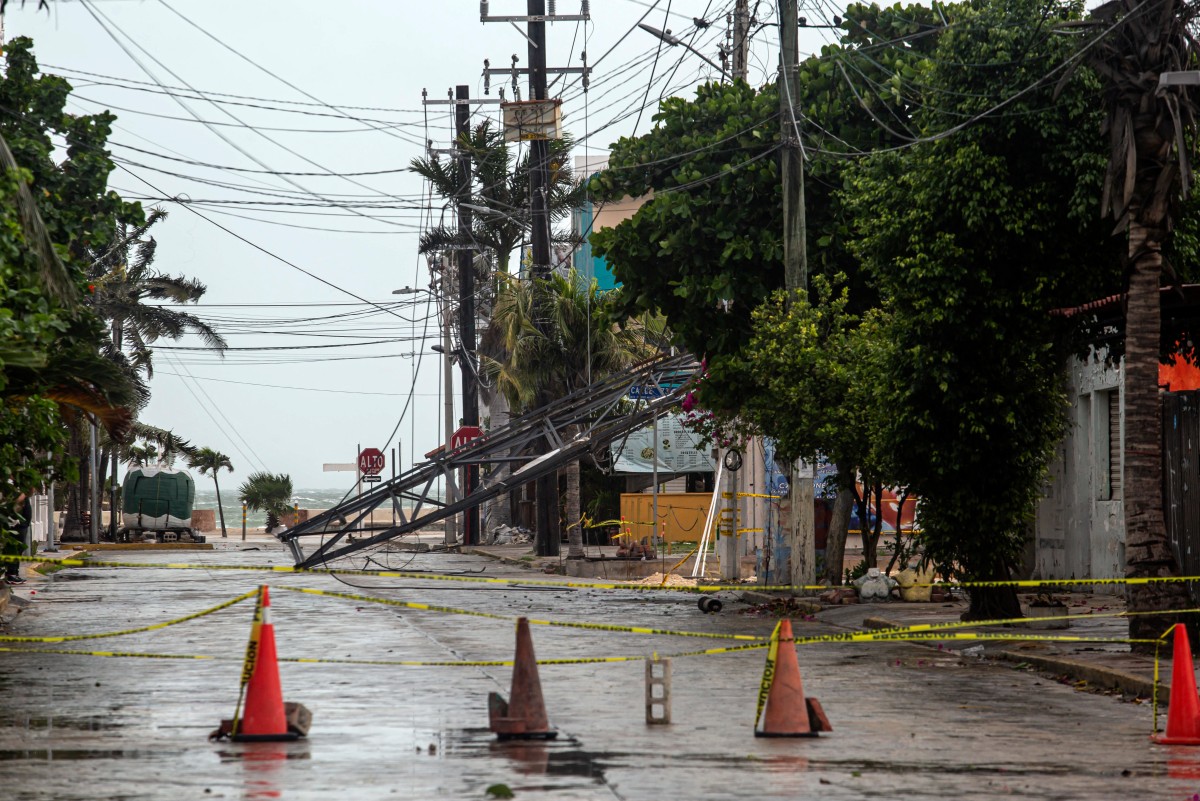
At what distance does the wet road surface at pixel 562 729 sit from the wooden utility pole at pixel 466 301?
30929 millimetres

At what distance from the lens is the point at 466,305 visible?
167 feet

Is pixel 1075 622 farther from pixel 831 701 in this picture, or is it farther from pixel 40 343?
pixel 40 343

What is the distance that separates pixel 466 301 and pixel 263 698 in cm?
4093

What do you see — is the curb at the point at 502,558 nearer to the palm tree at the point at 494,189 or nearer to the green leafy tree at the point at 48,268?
the palm tree at the point at 494,189

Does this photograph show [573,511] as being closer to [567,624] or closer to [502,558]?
[502,558]

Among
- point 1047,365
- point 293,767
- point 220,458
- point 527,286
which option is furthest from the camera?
point 220,458

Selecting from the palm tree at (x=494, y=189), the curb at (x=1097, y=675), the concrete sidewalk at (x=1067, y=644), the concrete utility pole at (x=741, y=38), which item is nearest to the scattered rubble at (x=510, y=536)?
the palm tree at (x=494, y=189)

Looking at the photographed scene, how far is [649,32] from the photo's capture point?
29.7m

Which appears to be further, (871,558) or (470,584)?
(470,584)

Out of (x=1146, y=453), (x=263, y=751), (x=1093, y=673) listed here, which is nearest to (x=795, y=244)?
(x=1146, y=453)

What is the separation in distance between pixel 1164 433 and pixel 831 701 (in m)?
7.33

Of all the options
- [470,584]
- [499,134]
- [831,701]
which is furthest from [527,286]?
[831,701]

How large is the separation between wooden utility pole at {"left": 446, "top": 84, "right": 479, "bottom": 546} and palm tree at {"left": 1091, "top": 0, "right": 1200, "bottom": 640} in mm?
34537

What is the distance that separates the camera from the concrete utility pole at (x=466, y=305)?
49.7 metres
